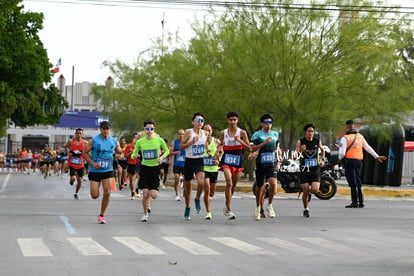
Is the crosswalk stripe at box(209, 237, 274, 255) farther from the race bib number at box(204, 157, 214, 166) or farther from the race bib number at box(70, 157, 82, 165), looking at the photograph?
the race bib number at box(70, 157, 82, 165)

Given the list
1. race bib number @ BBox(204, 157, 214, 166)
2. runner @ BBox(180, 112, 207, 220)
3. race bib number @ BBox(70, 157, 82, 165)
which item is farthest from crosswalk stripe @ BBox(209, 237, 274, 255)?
race bib number @ BBox(70, 157, 82, 165)

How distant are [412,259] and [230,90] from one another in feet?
70.6

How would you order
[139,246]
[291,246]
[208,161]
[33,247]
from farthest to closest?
1. [208,161]
2. [291,246]
3. [139,246]
4. [33,247]

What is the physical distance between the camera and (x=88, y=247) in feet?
36.2

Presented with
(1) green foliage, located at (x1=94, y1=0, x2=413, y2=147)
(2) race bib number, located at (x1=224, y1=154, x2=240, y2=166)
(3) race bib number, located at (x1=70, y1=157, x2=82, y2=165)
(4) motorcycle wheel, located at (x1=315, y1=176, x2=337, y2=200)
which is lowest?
(4) motorcycle wheel, located at (x1=315, y1=176, x2=337, y2=200)

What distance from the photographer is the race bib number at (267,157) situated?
1611cm

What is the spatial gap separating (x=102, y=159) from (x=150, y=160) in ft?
3.25

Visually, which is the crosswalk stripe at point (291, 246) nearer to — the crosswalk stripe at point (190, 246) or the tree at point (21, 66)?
the crosswalk stripe at point (190, 246)

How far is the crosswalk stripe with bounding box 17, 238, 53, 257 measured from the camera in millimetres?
10320

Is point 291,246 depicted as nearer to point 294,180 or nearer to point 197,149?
point 197,149

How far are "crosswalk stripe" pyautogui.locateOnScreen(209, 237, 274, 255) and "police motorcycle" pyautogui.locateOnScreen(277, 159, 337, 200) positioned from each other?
1080 cm

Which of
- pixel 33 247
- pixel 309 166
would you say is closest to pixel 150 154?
pixel 309 166

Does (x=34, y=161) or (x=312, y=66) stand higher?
(x=312, y=66)

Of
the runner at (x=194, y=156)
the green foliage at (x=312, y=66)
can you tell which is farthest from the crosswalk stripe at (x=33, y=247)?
the green foliage at (x=312, y=66)
